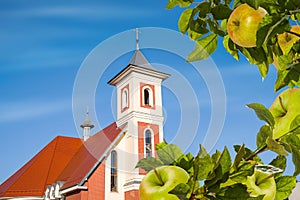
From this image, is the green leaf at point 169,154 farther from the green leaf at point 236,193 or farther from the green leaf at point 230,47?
the green leaf at point 230,47

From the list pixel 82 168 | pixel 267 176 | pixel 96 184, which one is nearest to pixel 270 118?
pixel 267 176

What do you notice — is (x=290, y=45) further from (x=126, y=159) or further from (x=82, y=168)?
(x=82, y=168)

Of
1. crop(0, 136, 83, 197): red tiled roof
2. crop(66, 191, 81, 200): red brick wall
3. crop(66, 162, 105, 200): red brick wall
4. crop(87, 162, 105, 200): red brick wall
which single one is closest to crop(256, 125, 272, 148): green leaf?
crop(66, 162, 105, 200): red brick wall

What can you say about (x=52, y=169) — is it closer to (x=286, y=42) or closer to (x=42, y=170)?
(x=42, y=170)

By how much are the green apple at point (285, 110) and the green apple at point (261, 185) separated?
54 mm

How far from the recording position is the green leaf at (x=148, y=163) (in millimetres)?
502

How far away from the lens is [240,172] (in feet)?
1.57

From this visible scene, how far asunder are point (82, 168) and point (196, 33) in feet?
47.5

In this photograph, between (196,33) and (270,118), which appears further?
(196,33)

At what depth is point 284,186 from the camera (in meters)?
0.57

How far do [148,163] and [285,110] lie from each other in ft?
0.66

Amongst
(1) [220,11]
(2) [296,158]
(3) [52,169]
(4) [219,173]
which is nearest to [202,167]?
(4) [219,173]

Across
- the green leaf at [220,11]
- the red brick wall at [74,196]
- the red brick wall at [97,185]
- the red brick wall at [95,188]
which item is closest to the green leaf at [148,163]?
the green leaf at [220,11]

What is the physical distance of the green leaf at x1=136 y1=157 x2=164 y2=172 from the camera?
502 mm
